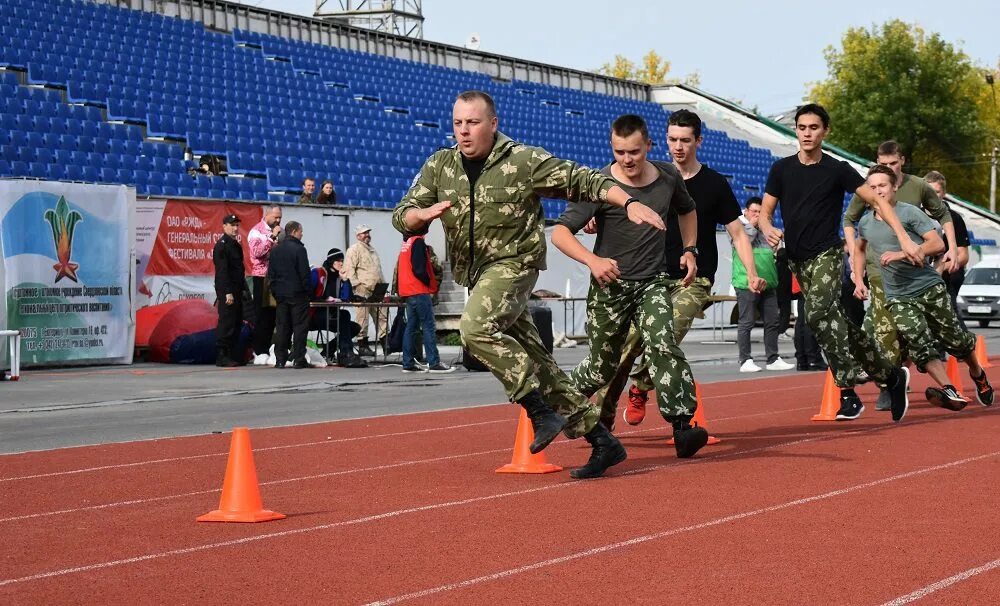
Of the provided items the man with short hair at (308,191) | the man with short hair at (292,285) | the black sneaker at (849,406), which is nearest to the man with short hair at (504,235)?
the black sneaker at (849,406)

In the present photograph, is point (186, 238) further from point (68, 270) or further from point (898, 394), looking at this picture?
point (898, 394)

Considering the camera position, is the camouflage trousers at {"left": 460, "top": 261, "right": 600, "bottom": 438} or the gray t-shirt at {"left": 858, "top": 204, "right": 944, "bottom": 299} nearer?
the camouflage trousers at {"left": 460, "top": 261, "right": 600, "bottom": 438}

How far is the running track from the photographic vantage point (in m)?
5.28

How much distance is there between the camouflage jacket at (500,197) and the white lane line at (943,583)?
10.3ft

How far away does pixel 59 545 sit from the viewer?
6.36m

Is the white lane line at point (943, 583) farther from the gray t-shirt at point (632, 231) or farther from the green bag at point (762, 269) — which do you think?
the green bag at point (762, 269)

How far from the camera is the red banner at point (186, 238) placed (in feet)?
70.2

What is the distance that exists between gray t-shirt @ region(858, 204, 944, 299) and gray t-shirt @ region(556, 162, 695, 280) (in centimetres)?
Result: 337

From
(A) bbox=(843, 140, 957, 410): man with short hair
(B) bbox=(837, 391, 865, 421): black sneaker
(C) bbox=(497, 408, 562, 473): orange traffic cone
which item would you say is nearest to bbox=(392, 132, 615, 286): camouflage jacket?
(C) bbox=(497, 408, 562, 473): orange traffic cone

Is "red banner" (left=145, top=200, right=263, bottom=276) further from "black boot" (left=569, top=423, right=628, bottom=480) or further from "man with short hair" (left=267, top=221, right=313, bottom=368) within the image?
"black boot" (left=569, top=423, right=628, bottom=480)

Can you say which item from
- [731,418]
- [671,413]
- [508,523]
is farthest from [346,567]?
[731,418]

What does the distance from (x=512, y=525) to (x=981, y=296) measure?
104 feet

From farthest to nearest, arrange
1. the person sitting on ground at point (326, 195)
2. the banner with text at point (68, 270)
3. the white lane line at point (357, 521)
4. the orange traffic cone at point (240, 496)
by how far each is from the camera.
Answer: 1. the person sitting on ground at point (326, 195)
2. the banner with text at point (68, 270)
3. the orange traffic cone at point (240, 496)
4. the white lane line at point (357, 521)

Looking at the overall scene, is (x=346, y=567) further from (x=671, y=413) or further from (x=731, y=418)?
(x=731, y=418)
